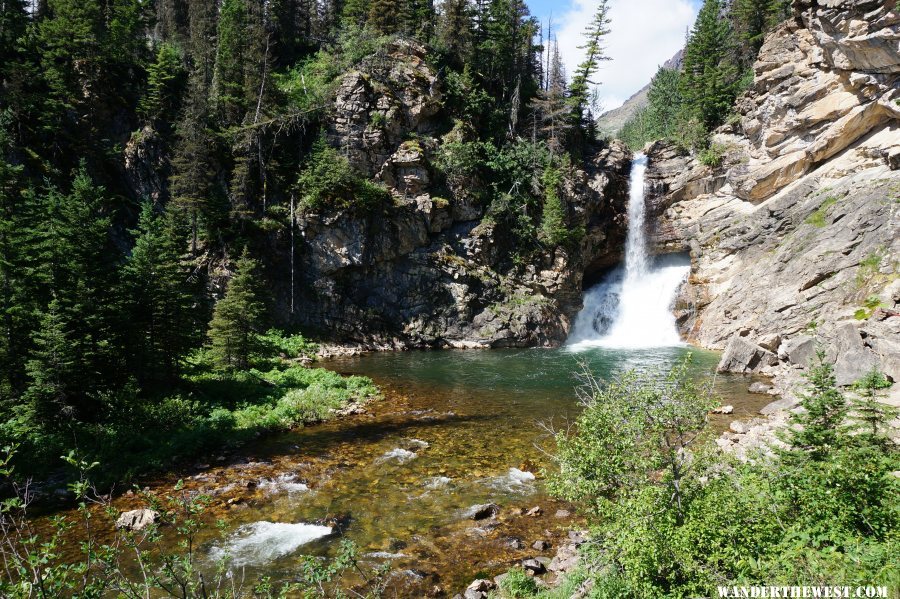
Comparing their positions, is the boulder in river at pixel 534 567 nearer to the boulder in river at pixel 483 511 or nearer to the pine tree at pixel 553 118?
the boulder in river at pixel 483 511

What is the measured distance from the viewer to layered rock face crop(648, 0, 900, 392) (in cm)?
2409

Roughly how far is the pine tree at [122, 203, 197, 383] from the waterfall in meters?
28.2

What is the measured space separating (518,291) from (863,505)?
3408 cm

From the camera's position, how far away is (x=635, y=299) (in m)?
43.2

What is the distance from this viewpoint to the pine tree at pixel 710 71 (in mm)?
43094

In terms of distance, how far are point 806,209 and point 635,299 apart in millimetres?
14924

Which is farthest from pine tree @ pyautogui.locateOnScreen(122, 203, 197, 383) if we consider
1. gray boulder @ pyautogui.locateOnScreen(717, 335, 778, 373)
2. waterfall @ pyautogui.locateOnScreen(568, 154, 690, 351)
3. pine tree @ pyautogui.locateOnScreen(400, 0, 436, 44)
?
pine tree @ pyautogui.locateOnScreen(400, 0, 436, 44)

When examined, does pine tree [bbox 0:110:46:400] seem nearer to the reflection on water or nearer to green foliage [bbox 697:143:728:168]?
the reflection on water

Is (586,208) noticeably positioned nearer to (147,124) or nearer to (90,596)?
(147,124)

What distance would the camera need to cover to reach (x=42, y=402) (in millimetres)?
13586

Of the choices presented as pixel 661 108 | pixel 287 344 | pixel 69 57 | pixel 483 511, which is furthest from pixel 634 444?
pixel 661 108

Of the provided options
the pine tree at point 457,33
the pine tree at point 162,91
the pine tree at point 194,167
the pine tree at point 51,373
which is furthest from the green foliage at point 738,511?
the pine tree at point 457,33

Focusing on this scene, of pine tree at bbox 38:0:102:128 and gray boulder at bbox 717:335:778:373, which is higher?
pine tree at bbox 38:0:102:128

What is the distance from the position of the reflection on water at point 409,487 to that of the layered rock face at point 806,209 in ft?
23.2
